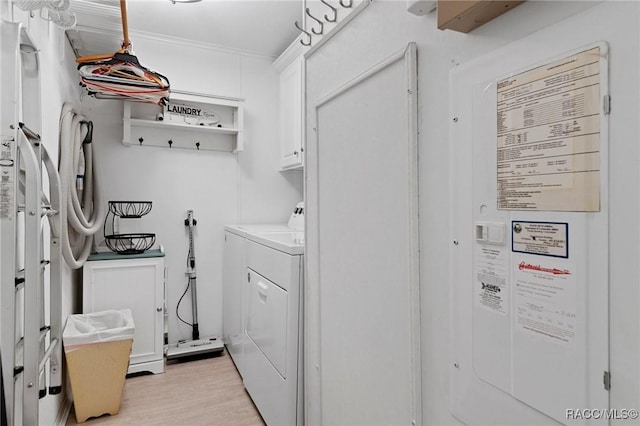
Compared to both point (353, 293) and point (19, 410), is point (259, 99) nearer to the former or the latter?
point (353, 293)

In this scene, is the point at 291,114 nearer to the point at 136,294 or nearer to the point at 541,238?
the point at 136,294

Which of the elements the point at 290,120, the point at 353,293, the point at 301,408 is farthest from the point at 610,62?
the point at 290,120

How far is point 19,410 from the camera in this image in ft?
3.53

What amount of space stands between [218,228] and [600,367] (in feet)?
9.40

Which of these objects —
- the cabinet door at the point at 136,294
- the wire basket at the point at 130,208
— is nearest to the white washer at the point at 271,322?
the cabinet door at the point at 136,294

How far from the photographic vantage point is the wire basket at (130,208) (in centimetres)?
271

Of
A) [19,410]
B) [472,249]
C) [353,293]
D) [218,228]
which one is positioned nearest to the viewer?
[472,249]

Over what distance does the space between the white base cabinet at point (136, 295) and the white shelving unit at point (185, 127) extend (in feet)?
3.08

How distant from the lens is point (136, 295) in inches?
98.8

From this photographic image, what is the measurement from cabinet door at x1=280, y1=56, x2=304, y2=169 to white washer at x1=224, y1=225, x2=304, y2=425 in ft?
2.52

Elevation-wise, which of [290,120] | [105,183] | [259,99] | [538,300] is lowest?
[538,300]

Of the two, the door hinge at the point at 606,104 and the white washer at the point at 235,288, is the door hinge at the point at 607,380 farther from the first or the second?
the white washer at the point at 235,288

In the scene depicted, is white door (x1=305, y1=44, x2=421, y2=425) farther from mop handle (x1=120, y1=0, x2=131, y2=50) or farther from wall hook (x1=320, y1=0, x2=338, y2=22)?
mop handle (x1=120, y1=0, x2=131, y2=50)

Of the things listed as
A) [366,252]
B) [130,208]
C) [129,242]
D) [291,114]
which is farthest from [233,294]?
[366,252]
